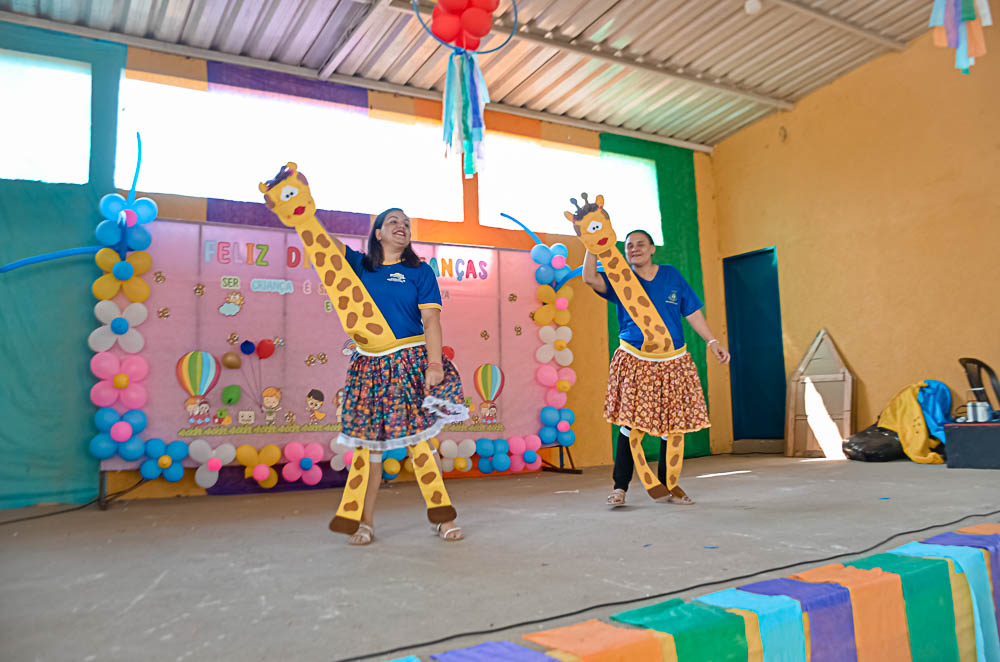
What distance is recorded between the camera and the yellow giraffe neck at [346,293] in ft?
9.78

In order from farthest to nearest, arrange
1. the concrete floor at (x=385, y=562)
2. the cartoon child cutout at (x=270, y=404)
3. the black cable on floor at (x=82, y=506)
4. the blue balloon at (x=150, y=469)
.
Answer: the cartoon child cutout at (x=270, y=404), the blue balloon at (x=150, y=469), the black cable on floor at (x=82, y=506), the concrete floor at (x=385, y=562)

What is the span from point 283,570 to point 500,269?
4.22 metres

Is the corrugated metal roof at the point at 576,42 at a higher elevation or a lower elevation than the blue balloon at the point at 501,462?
higher

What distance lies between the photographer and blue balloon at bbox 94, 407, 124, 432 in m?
4.55

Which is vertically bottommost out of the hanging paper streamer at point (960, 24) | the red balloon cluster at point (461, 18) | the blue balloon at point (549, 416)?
the blue balloon at point (549, 416)

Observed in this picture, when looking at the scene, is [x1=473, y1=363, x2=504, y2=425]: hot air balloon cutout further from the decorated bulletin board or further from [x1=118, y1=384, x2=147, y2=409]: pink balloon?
[x1=118, y1=384, x2=147, y2=409]: pink balloon

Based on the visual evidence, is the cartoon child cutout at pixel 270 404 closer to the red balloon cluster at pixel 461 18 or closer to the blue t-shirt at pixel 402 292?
the blue t-shirt at pixel 402 292

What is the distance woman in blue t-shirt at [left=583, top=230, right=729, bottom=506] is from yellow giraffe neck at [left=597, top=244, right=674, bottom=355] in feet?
0.09

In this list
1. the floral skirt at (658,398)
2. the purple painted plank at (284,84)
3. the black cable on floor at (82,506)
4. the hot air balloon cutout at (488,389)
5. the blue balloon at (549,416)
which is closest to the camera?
the floral skirt at (658,398)

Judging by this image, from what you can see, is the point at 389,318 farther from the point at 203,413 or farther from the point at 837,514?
the point at 203,413

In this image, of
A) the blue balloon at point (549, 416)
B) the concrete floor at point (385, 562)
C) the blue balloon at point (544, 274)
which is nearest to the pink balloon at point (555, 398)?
the blue balloon at point (549, 416)

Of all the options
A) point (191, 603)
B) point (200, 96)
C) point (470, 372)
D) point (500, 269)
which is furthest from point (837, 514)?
point (200, 96)

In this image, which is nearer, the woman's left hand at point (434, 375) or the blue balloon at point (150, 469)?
the woman's left hand at point (434, 375)

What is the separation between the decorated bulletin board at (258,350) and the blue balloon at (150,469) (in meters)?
0.10
